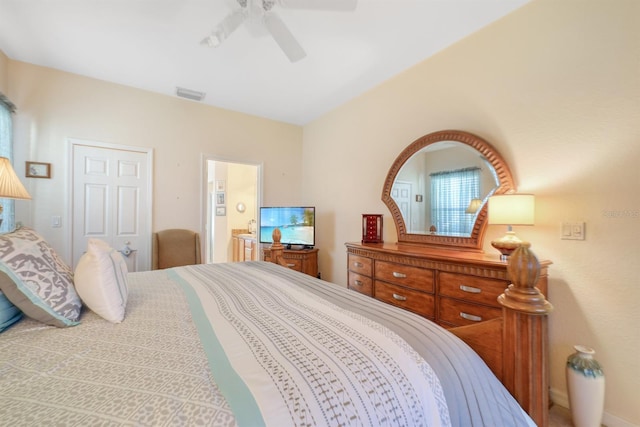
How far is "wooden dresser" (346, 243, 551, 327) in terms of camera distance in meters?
1.63

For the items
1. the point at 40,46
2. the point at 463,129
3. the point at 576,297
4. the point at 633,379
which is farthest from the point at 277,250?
the point at 40,46

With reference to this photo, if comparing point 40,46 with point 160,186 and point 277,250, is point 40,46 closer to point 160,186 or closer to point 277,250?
point 160,186

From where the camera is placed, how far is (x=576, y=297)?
5.41ft

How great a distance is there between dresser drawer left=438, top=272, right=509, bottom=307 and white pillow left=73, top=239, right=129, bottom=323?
188 cm

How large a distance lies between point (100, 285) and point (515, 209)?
229 centimetres

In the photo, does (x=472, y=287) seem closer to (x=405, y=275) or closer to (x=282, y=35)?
(x=405, y=275)

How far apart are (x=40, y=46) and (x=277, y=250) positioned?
9.73 ft

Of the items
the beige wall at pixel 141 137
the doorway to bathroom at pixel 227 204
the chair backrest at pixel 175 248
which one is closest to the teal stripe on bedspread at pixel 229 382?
the chair backrest at pixel 175 248

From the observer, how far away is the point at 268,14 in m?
1.75

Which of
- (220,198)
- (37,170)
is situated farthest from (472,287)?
(220,198)

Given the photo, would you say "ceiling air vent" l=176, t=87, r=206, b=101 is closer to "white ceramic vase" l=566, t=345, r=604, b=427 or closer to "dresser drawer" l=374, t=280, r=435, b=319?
"dresser drawer" l=374, t=280, r=435, b=319

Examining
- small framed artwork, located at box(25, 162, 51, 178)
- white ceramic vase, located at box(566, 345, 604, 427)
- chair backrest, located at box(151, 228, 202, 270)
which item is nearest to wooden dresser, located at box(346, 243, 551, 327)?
white ceramic vase, located at box(566, 345, 604, 427)

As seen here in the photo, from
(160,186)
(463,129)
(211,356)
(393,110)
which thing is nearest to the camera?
(211,356)

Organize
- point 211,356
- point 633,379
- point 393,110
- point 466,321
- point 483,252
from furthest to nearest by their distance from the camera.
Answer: point 393,110 < point 483,252 < point 466,321 < point 633,379 < point 211,356
